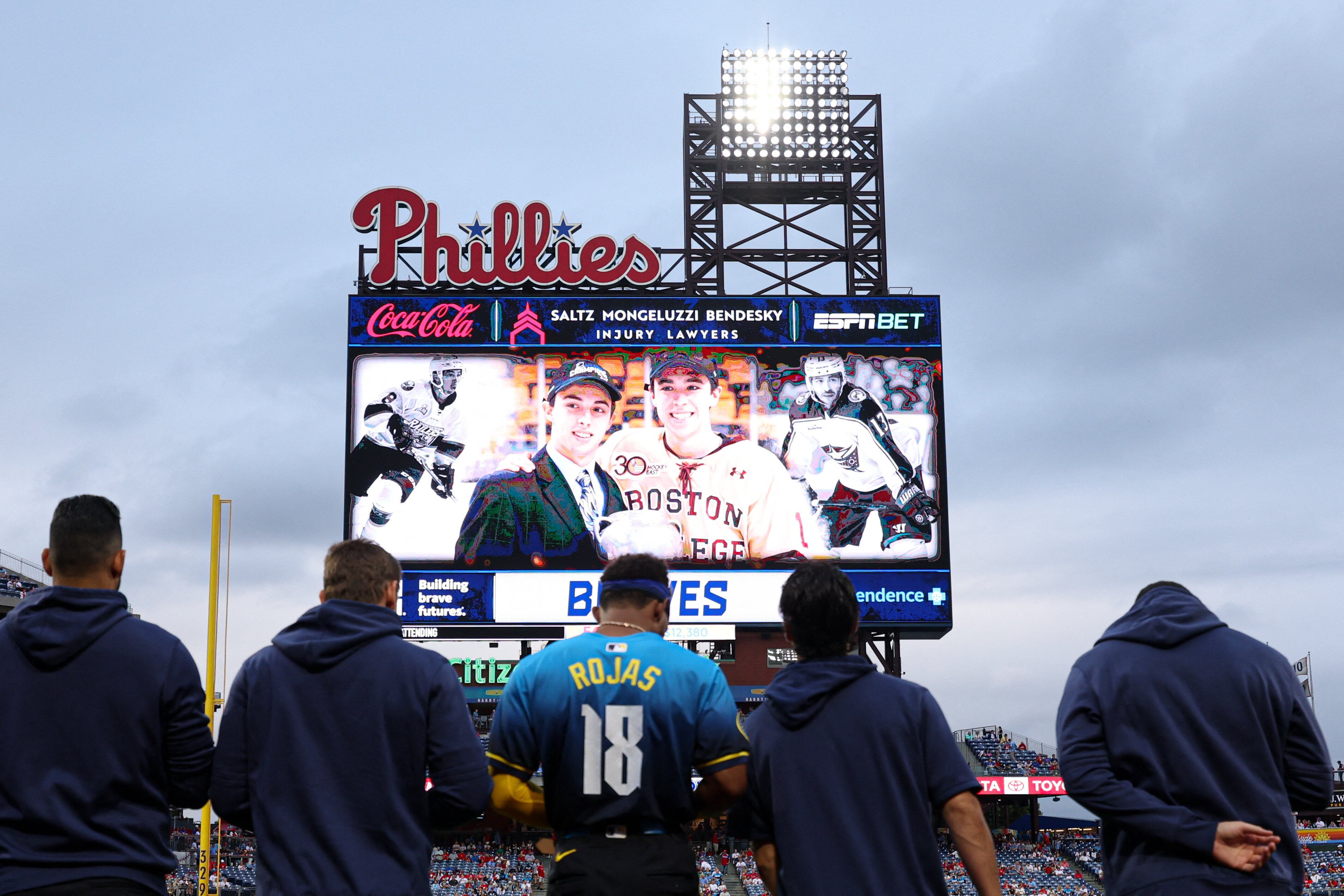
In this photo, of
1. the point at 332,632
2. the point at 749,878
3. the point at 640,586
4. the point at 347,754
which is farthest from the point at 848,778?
the point at 749,878

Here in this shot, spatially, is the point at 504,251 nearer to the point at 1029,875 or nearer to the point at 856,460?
the point at 856,460

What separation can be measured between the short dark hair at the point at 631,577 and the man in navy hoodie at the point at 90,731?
1.28 m

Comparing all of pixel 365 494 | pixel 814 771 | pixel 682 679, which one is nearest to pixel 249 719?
pixel 682 679

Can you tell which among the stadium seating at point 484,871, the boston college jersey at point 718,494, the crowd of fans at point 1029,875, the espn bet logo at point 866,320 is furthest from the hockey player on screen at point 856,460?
the stadium seating at point 484,871

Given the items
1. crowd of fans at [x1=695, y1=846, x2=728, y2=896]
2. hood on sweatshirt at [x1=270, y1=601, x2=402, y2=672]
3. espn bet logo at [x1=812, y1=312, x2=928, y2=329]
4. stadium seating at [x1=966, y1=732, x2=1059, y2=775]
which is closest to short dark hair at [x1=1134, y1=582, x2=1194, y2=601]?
hood on sweatshirt at [x1=270, y1=601, x2=402, y2=672]

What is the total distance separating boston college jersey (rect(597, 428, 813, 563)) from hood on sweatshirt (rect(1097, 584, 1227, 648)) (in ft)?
48.0

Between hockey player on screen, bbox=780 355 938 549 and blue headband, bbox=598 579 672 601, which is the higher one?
hockey player on screen, bbox=780 355 938 549

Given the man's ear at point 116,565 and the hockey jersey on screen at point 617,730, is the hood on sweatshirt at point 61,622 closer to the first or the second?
the man's ear at point 116,565

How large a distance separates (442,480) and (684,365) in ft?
13.3

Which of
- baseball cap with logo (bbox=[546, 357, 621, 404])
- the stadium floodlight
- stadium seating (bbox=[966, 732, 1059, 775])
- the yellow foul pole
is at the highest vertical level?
the stadium floodlight

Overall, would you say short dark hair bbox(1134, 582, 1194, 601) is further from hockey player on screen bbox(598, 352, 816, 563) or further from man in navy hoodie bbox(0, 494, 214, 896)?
hockey player on screen bbox(598, 352, 816, 563)

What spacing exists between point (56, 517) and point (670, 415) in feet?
51.8

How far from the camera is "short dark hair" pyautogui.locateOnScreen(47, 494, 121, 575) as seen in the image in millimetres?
3959

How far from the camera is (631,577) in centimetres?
424
